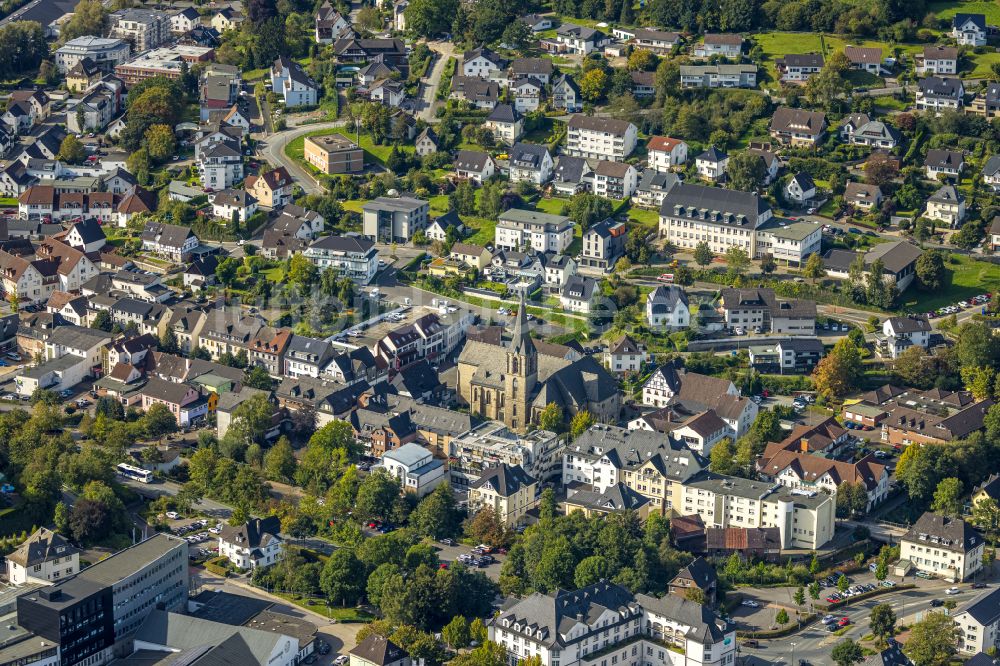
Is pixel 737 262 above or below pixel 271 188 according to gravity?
above

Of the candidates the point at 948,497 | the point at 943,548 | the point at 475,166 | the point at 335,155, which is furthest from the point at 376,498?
the point at 335,155

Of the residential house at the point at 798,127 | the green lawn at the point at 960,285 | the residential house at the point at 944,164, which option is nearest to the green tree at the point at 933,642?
the green lawn at the point at 960,285

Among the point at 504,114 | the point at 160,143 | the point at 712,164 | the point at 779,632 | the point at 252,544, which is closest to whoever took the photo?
the point at 779,632

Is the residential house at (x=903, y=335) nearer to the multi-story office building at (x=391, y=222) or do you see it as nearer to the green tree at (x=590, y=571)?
the green tree at (x=590, y=571)

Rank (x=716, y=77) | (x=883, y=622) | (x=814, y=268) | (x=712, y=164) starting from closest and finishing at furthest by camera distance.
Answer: (x=883, y=622) → (x=814, y=268) → (x=712, y=164) → (x=716, y=77)

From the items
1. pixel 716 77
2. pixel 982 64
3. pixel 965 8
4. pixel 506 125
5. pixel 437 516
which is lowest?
pixel 437 516

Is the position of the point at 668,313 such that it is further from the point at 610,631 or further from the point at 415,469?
the point at 610,631

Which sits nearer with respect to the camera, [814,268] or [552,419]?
[552,419]
